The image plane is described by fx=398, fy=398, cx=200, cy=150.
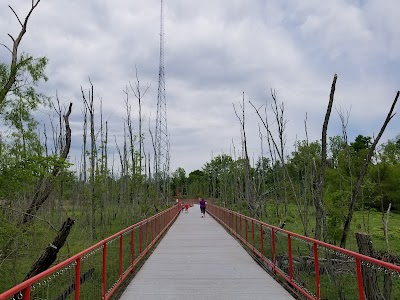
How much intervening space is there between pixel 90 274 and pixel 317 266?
319cm

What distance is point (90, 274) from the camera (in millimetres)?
5672

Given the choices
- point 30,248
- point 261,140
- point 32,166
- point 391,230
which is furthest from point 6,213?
point 391,230

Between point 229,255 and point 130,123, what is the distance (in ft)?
39.4

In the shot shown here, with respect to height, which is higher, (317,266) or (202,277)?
(317,266)

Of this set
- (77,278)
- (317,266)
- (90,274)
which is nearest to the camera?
(77,278)

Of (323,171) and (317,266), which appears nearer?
(317,266)

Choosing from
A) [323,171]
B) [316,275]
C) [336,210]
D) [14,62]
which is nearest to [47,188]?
[14,62]

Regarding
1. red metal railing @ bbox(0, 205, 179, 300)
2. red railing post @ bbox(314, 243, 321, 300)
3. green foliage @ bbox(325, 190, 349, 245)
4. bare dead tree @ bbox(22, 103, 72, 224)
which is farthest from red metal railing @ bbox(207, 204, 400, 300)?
bare dead tree @ bbox(22, 103, 72, 224)

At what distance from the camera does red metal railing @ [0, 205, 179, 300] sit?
364 cm

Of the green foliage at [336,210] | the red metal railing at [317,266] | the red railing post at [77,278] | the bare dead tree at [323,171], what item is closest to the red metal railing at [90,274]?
the red railing post at [77,278]

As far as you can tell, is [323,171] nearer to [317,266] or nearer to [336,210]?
[317,266]

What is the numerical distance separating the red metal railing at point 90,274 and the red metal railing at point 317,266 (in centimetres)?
293

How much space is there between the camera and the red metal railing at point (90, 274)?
364 centimetres

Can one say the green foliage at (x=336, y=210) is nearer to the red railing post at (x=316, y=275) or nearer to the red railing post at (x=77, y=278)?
the red railing post at (x=316, y=275)
